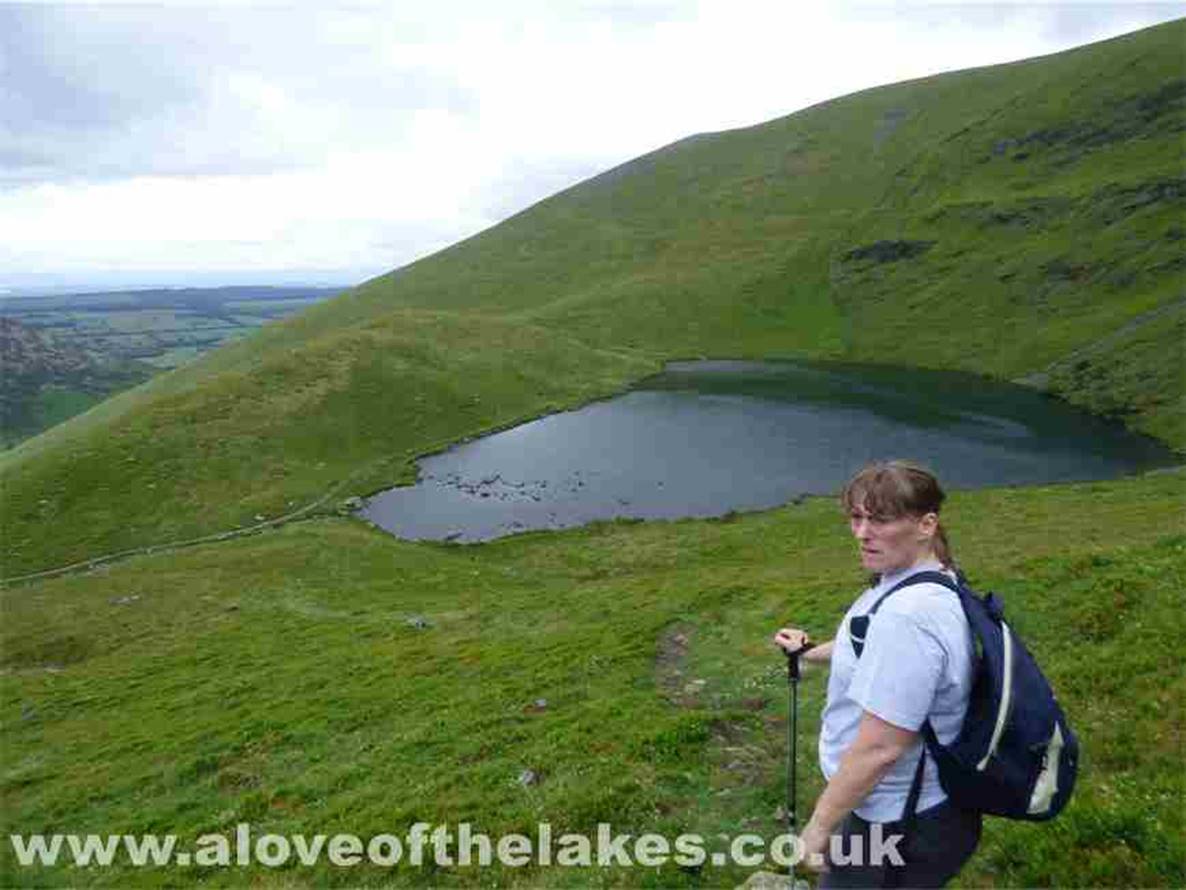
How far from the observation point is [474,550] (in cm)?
5438

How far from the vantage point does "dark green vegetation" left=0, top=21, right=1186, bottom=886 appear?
1374cm

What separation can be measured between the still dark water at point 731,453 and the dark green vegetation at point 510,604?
16.6 ft

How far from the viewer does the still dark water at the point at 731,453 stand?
62.1 metres

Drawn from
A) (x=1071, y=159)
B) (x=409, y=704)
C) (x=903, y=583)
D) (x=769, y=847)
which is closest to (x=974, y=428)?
(x=409, y=704)

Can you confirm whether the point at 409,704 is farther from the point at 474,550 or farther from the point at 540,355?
the point at 540,355

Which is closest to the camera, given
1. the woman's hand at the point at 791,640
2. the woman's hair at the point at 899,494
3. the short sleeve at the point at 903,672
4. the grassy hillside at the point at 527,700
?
the short sleeve at the point at 903,672

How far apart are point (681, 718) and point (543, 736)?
332 centimetres

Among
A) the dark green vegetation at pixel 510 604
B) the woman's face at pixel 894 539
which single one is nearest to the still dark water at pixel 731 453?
the dark green vegetation at pixel 510 604

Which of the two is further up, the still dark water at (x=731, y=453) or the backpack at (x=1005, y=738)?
the backpack at (x=1005, y=738)

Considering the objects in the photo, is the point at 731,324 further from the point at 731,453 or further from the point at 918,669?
the point at 918,669

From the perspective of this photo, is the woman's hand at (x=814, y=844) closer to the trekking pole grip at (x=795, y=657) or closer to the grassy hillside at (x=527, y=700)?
the trekking pole grip at (x=795, y=657)

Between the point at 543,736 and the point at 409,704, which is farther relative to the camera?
the point at 409,704

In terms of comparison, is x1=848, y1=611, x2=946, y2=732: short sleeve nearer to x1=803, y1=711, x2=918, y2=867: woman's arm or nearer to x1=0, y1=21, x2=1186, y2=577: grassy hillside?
x1=803, y1=711, x2=918, y2=867: woman's arm

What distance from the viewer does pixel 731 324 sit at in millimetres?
151750
